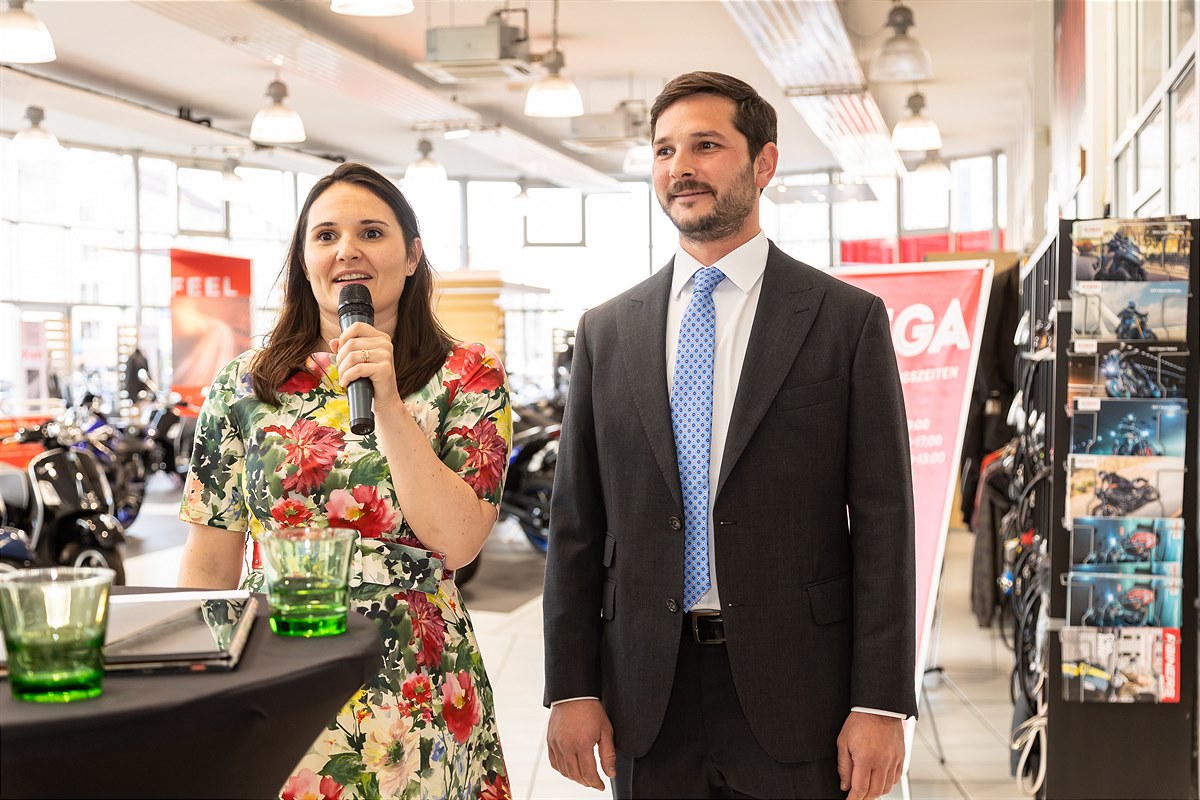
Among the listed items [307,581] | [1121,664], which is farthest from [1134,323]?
[307,581]

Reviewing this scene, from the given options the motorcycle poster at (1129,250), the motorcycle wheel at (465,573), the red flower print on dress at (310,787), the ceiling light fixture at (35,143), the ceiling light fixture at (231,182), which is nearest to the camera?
the red flower print on dress at (310,787)

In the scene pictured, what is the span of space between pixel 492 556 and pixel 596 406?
273 inches

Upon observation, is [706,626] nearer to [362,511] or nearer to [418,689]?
[418,689]

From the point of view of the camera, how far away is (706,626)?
172 cm

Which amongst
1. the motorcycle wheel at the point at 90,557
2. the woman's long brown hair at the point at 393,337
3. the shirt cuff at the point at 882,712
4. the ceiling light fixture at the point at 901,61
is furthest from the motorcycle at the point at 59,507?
the ceiling light fixture at the point at 901,61

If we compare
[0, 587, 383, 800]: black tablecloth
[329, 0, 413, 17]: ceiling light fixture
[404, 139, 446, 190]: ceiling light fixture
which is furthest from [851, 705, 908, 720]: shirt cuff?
[404, 139, 446, 190]: ceiling light fixture

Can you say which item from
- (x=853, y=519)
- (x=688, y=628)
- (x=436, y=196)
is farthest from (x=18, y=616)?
(x=436, y=196)

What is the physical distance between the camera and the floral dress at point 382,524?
164 centimetres

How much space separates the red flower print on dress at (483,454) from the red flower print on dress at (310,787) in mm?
452

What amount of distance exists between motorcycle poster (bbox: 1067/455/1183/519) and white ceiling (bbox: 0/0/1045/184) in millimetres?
7341

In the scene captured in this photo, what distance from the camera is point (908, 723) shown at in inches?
134

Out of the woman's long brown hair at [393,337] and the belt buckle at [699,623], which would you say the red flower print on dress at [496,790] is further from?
the woman's long brown hair at [393,337]

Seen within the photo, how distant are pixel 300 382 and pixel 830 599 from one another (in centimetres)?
87

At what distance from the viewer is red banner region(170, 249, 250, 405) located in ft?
34.0
